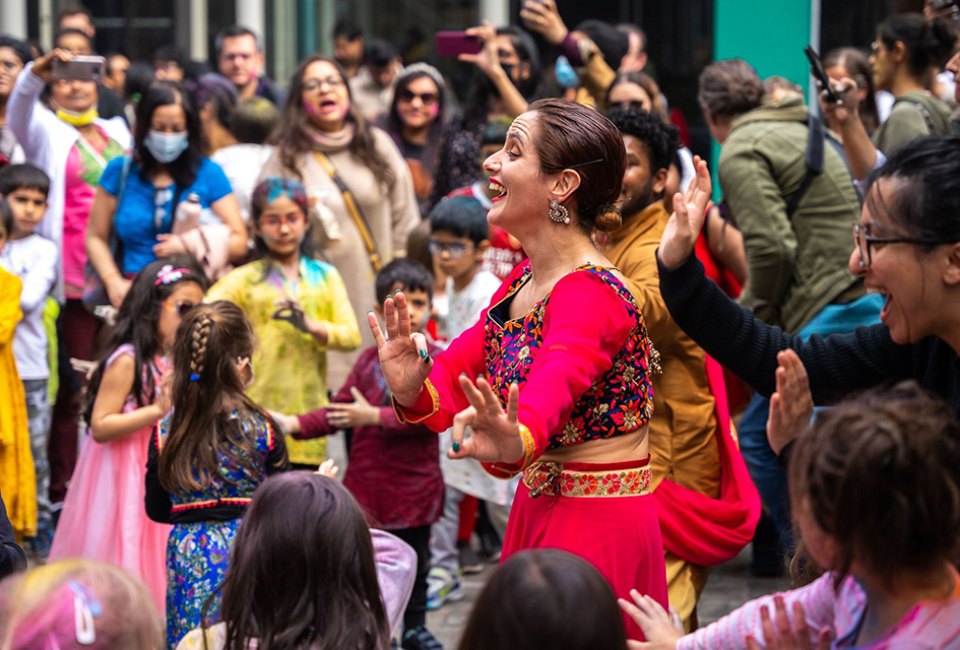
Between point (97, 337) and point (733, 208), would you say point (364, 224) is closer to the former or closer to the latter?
point (97, 337)

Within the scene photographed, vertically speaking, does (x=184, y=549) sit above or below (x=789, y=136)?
below

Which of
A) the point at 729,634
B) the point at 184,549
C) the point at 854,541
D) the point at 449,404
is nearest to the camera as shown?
the point at 854,541

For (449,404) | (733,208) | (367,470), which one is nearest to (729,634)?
(449,404)

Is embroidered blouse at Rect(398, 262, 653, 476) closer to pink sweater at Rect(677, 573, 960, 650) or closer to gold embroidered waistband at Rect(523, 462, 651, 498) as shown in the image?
gold embroidered waistband at Rect(523, 462, 651, 498)

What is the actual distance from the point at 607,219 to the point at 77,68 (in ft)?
15.2

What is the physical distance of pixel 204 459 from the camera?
4.11 meters

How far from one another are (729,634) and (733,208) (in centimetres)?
352

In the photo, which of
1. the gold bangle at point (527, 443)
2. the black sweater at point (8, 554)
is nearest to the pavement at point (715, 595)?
the black sweater at point (8, 554)

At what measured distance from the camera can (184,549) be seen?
163 inches

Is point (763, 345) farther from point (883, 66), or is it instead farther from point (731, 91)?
point (883, 66)

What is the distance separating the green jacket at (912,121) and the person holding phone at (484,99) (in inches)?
76.2

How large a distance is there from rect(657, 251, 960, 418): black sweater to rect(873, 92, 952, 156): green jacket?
2.77 m

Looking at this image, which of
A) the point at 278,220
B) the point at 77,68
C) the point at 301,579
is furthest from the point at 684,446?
the point at 77,68

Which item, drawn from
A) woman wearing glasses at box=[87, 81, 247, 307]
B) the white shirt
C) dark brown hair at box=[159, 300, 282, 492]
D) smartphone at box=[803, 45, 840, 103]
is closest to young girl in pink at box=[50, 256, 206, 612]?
dark brown hair at box=[159, 300, 282, 492]
